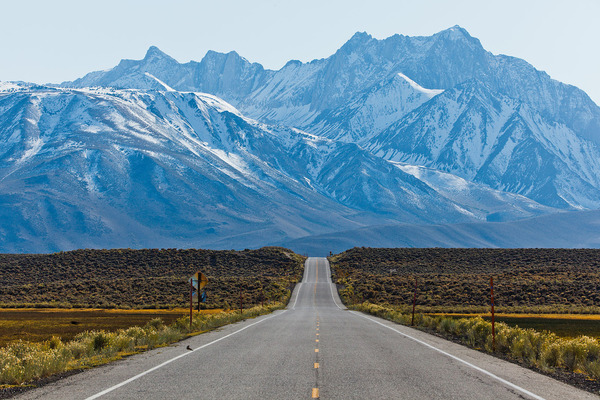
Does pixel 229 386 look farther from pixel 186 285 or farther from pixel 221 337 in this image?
pixel 186 285

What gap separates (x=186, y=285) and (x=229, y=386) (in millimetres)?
80575

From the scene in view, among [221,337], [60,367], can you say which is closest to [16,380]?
[60,367]

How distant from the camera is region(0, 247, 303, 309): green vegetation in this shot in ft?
256

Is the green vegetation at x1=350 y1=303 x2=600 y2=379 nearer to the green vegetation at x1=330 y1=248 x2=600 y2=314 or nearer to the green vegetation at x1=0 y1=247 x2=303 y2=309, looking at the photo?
the green vegetation at x1=330 y1=248 x2=600 y2=314

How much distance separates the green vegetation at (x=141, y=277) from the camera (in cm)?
7794

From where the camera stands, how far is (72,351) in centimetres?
2098

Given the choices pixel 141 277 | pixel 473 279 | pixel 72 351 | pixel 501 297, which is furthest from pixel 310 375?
pixel 141 277

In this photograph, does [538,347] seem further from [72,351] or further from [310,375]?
[72,351]

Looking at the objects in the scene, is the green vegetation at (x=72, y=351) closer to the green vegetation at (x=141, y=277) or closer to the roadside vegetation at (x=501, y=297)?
the roadside vegetation at (x=501, y=297)

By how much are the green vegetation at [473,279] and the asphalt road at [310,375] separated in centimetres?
4196

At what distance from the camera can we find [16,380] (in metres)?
15.8

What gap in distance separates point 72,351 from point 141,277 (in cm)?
9410

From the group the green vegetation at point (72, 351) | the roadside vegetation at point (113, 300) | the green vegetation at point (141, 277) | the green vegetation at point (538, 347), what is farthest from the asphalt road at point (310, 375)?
the green vegetation at point (141, 277)

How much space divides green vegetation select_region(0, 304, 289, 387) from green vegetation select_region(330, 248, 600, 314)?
4071cm
